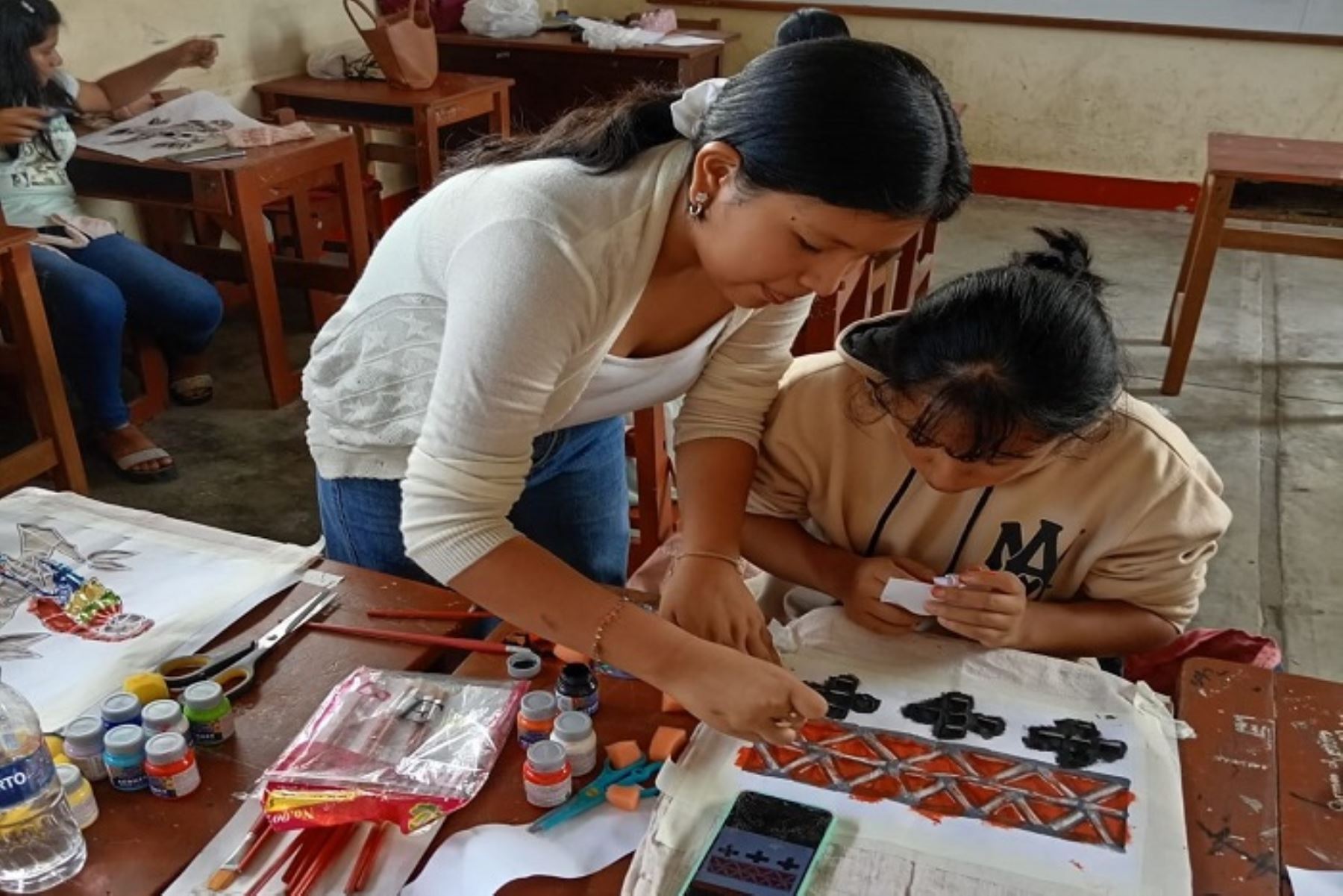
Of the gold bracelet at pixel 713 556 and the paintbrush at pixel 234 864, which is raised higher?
the gold bracelet at pixel 713 556

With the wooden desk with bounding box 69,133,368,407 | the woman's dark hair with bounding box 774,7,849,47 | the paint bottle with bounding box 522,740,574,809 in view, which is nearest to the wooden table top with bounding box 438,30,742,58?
the wooden desk with bounding box 69,133,368,407

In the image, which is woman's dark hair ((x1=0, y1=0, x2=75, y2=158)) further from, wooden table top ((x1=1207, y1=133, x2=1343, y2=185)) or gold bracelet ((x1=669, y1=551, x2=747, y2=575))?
wooden table top ((x1=1207, y1=133, x2=1343, y2=185))

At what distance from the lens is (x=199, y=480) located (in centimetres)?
→ 269

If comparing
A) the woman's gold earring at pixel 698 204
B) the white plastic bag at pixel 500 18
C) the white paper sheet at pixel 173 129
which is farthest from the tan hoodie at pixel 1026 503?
the white plastic bag at pixel 500 18

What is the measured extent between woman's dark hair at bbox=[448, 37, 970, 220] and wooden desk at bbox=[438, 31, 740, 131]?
349 cm

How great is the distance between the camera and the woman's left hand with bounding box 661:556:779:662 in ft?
3.33

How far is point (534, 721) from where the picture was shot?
→ 882 millimetres

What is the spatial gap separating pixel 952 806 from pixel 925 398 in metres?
0.39

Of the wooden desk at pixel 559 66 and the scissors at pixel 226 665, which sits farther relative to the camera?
the wooden desk at pixel 559 66

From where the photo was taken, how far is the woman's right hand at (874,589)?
1.06 meters

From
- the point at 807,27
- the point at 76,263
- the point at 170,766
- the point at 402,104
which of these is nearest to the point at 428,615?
the point at 170,766

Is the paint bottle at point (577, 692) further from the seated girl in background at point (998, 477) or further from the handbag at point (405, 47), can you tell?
the handbag at point (405, 47)

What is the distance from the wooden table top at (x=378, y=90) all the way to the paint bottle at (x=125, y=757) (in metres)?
2.84

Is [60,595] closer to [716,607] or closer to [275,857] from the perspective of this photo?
[275,857]
